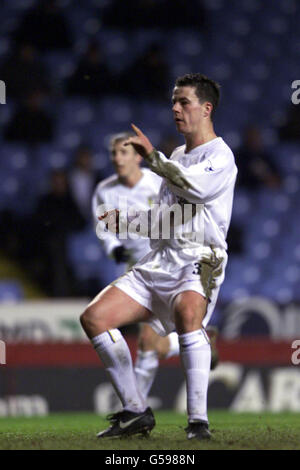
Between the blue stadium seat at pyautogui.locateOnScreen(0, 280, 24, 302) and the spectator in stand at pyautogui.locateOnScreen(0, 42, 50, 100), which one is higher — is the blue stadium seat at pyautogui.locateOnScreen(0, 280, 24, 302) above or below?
below

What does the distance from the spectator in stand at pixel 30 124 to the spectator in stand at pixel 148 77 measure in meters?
1.35

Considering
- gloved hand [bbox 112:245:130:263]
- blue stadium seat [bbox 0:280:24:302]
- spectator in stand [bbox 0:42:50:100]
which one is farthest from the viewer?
spectator in stand [bbox 0:42:50:100]

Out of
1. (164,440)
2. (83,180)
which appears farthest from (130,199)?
(83,180)

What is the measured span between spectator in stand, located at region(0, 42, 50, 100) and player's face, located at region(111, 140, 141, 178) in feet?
14.8

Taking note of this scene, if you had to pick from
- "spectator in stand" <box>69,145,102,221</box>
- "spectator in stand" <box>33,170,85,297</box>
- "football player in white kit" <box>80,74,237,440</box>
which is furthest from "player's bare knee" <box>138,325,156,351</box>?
"spectator in stand" <box>69,145,102,221</box>

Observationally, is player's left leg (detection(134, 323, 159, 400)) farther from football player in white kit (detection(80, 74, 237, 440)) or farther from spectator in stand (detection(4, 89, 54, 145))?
spectator in stand (detection(4, 89, 54, 145))

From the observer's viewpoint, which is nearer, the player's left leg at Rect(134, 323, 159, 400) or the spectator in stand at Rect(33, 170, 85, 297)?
the player's left leg at Rect(134, 323, 159, 400)

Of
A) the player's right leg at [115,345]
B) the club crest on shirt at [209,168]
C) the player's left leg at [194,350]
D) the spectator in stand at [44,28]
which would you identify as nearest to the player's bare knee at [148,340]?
the player's right leg at [115,345]

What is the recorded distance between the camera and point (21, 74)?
Result: 39.1 ft

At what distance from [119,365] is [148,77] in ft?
26.3

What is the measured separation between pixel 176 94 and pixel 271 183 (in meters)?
7.51

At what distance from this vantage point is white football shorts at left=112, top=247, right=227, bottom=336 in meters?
5.07

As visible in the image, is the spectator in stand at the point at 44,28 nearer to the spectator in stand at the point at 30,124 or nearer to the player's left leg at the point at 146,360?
the spectator in stand at the point at 30,124

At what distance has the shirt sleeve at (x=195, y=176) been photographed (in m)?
4.91
